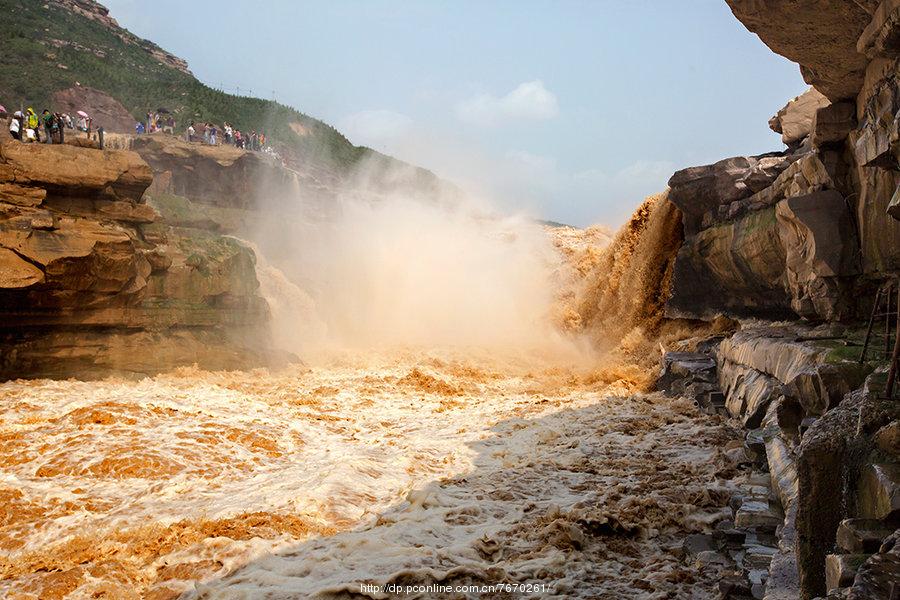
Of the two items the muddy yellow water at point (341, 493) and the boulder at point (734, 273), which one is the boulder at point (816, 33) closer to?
the boulder at point (734, 273)

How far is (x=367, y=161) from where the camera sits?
155 feet

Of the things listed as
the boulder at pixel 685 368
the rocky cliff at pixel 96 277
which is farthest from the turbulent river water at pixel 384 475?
the rocky cliff at pixel 96 277

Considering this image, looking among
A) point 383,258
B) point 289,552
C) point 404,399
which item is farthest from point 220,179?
point 289,552

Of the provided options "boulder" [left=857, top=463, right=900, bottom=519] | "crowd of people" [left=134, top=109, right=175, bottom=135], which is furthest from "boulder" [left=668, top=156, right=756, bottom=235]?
"crowd of people" [left=134, top=109, right=175, bottom=135]

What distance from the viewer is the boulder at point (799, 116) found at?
438 inches

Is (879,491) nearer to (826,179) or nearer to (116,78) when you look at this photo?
(826,179)

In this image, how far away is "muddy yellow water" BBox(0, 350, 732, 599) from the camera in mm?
4797

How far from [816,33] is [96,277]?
11.0m

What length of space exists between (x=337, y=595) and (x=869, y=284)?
5929mm

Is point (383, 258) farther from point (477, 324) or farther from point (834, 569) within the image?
point (834, 569)

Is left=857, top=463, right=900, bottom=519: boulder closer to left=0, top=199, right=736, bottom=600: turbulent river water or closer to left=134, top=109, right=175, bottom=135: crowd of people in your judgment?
left=0, top=199, right=736, bottom=600: turbulent river water

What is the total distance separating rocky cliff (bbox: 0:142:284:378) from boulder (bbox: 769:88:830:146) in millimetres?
10993

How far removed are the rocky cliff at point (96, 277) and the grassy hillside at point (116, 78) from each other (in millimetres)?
24860

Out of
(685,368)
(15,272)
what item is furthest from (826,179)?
(15,272)
